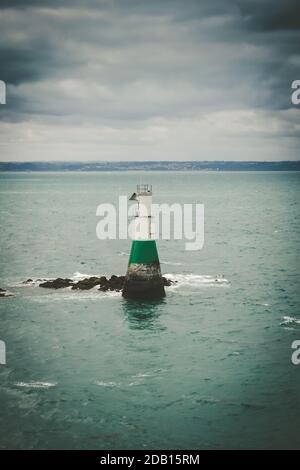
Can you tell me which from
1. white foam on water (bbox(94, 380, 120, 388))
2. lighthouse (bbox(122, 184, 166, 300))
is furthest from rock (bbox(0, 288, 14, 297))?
white foam on water (bbox(94, 380, 120, 388))

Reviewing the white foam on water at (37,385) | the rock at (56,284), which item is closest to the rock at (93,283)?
the rock at (56,284)

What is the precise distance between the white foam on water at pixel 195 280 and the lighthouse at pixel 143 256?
457 cm

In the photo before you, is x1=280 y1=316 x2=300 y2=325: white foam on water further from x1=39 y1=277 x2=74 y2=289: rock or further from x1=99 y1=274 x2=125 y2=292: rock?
x1=39 y1=277 x2=74 y2=289: rock

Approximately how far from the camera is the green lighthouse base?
3228cm

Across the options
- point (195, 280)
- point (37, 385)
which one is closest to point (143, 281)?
point (195, 280)

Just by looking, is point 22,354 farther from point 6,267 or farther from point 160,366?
point 6,267

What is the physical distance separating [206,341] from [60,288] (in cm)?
1280

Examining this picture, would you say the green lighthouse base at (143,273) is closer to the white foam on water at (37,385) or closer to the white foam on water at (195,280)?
the white foam on water at (195,280)

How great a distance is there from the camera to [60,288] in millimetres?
37000

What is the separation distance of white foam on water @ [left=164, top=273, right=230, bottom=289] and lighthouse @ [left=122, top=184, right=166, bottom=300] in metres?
4.57

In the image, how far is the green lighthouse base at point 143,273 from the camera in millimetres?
32281

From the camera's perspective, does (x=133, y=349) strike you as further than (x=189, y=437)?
Yes
